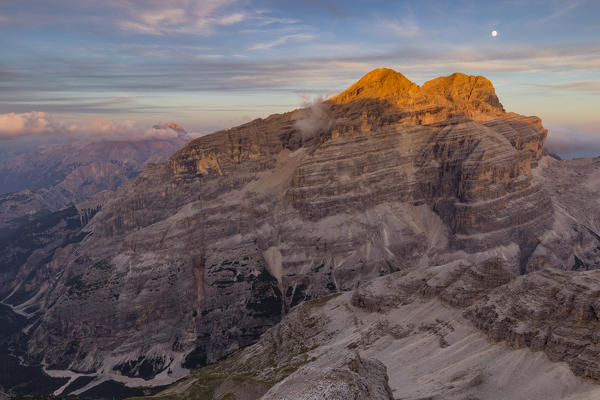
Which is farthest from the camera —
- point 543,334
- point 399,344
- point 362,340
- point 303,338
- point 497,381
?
point 303,338

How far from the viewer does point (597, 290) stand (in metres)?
127

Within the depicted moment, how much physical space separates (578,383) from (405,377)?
164 ft

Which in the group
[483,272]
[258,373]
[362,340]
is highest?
[483,272]

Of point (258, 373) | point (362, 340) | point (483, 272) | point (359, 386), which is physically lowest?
point (258, 373)

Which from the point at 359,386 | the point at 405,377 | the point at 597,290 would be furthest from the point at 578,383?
the point at 359,386

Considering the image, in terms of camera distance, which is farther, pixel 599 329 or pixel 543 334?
pixel 543 334

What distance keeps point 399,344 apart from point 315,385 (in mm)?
97056

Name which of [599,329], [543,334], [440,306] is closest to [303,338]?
[440,306]

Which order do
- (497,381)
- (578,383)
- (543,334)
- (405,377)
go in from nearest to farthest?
(578,383), (497,381), (543,334), (405,377)

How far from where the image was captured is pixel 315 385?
239 ft

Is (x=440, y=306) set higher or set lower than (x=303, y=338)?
higher

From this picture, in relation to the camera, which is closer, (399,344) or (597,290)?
(597,290)

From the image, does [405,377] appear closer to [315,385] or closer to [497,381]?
[497,381]

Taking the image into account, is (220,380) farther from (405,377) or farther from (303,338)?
(405,377)
